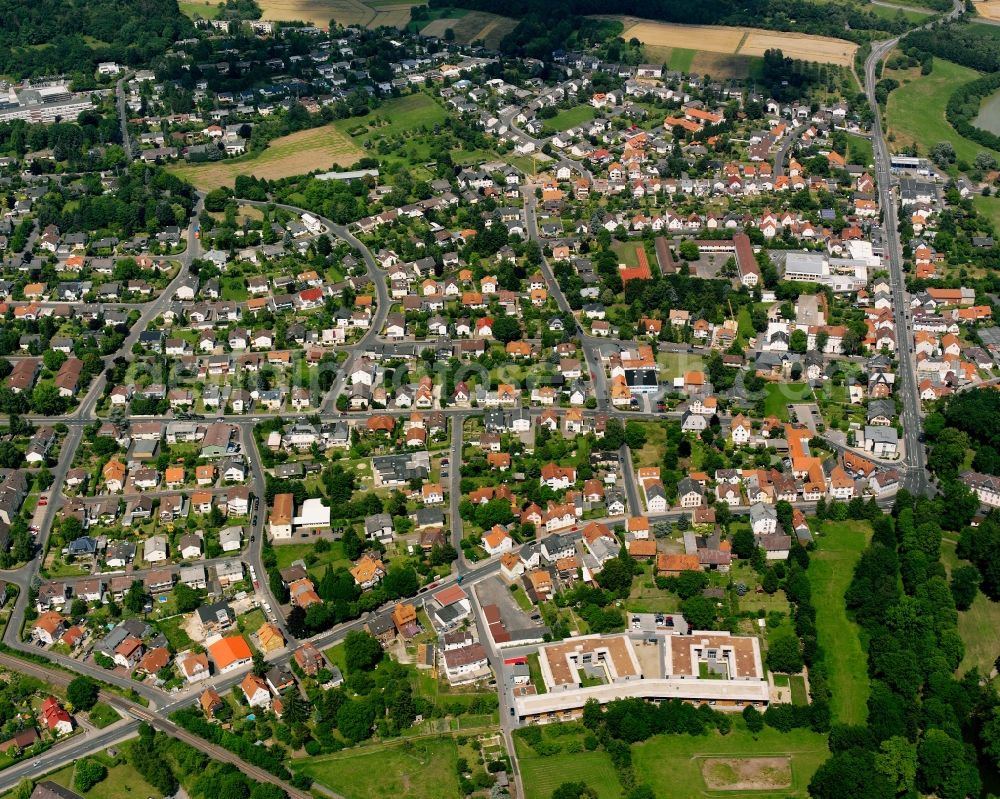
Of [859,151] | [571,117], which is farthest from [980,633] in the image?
[571,117]

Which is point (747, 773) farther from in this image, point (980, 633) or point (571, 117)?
point (571, 117)

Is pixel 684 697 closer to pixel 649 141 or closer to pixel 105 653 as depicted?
pixel 105 653

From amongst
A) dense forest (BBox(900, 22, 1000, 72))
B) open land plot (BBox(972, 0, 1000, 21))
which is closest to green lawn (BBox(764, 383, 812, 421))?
dense forest (BBox(900, 22, 1000, 72))

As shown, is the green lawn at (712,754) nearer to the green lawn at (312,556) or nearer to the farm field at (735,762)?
the farm field at (735,762)

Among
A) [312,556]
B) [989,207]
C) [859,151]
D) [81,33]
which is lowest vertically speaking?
[312,556]

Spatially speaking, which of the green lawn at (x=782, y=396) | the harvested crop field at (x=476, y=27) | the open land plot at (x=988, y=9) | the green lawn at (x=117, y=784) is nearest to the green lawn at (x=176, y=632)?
the green lawn at (x=117, y=784)

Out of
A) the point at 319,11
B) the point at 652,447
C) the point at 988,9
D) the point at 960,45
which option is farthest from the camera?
the point at 988,9

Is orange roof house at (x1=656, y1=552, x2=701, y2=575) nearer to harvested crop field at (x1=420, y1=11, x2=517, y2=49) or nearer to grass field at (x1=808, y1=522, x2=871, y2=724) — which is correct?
grass field at (x1=808, y1=522, x2=871, y2=724)
